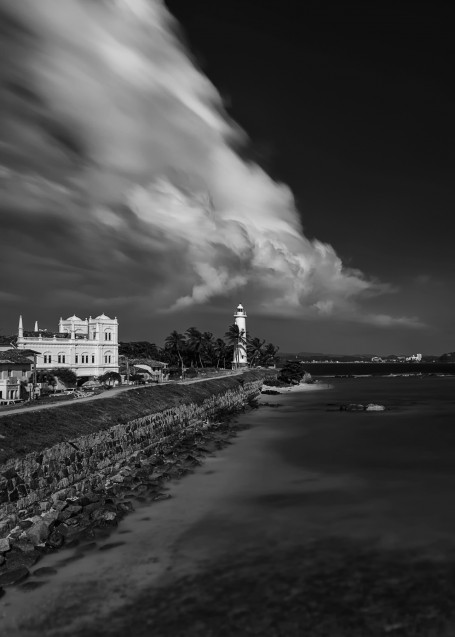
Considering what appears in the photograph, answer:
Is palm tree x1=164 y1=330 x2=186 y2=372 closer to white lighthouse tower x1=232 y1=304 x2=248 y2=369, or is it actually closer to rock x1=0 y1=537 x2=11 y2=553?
white lighthouse tower x1=232 y1=304 x2=248 y2=369

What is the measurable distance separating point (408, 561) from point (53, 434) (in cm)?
2215

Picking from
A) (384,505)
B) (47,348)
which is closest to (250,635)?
(384,505)

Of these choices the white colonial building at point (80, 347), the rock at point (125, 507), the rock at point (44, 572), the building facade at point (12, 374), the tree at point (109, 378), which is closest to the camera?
the rock at point (44, 572)

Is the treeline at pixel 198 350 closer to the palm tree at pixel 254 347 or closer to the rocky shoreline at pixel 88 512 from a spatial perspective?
the palm tree at pixel 254 347

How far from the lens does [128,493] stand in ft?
80.1

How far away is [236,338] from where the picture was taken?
482 feet

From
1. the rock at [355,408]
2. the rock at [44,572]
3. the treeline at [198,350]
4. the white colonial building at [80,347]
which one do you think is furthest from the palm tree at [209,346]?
the rock at [44,572]

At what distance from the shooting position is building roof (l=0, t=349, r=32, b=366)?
2080 inches

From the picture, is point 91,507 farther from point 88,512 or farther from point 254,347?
point 254,347

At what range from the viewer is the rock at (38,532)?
693 inches

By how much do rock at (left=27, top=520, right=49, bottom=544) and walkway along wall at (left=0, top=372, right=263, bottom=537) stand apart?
1.16 meters

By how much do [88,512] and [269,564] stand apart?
28.9 ft

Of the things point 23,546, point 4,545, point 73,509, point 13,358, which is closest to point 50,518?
point 73,509

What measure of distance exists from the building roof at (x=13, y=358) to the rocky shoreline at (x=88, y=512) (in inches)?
994
